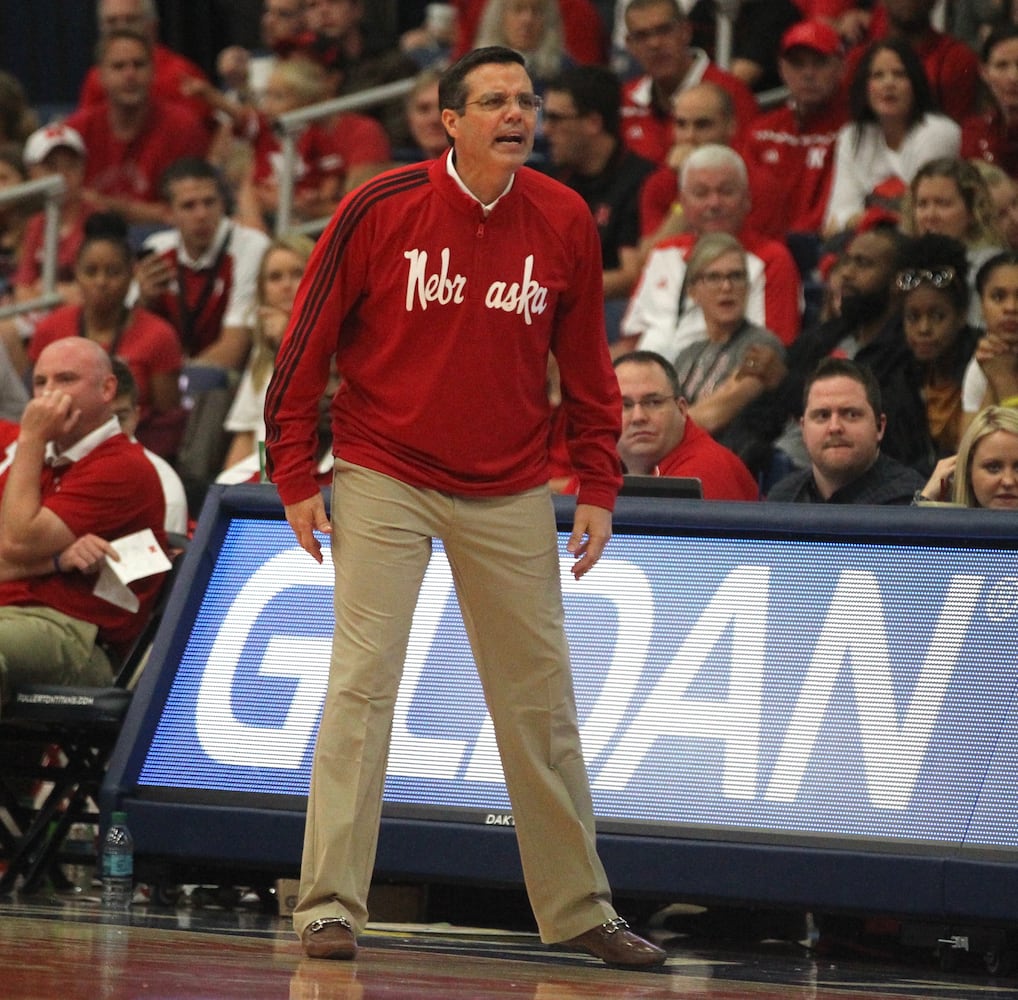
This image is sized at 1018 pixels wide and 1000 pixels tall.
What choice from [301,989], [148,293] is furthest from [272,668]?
[148,293]

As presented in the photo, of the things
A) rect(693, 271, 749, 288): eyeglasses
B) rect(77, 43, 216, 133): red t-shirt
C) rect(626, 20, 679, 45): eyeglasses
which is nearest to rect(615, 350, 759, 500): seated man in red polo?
rect(693, 271, 749, 288): eyeglasses

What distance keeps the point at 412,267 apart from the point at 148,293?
19.5 ft

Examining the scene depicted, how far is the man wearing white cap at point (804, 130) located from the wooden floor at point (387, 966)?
530 centimetres

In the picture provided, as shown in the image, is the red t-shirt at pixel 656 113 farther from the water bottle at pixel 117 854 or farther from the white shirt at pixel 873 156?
the water bottle at pixel 117 854

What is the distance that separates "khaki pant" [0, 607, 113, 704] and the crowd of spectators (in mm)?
1415

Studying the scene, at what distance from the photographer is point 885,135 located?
9508 millimetres

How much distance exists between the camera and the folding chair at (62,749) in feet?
20.4

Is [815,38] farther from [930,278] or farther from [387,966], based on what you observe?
[387,966]

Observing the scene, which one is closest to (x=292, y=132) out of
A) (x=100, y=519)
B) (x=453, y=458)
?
(x=100, y=519)

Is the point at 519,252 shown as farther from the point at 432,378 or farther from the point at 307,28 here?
the point at 307,28

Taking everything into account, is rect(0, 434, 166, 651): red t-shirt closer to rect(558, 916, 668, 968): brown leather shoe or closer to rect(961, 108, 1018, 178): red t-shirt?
rect(558, 916, 668, 968): brown leather shoe

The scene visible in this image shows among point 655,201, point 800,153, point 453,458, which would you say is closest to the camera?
point 453,458

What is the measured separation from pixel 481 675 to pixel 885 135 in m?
5.50

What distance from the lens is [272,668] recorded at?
596 centimetres
